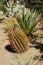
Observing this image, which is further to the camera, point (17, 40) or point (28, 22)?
point (28, 22)

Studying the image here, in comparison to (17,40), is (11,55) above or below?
below

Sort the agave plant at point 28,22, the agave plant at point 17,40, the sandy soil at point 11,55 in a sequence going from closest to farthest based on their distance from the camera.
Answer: the sandy soil at point 11,55, the agave plant at point 17,40, the agave plant at point 28,22

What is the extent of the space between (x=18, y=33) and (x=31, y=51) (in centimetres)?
50

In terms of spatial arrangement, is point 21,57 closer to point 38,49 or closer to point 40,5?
point 38,49

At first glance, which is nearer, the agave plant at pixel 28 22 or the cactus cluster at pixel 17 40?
the cactus cluster at pixel 17 40

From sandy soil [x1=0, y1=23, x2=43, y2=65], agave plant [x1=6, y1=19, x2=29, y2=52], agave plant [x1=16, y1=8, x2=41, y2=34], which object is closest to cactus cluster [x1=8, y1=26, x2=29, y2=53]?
agave plant [x1=6, y1=19, x2=29, y2=52]

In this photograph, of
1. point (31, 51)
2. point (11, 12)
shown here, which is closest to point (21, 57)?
point (31, 51)

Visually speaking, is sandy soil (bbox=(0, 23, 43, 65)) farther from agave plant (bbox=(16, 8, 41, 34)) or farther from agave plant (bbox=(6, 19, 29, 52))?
agave plant (bbox=(16, 8, 41, 34))

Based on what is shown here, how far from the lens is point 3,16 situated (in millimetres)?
7664

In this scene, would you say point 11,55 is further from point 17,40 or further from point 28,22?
point 28,22

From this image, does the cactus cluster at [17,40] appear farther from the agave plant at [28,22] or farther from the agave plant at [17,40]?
the agave plant at [28,22]

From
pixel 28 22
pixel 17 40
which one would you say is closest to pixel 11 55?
pixel 17 40

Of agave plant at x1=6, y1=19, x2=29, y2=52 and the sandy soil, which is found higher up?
agave plant at x1=6, y1=19, x2=29, y2=52

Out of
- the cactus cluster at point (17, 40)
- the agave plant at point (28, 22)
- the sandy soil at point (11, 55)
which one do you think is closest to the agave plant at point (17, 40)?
the cactus cluster at point (17, 40)
